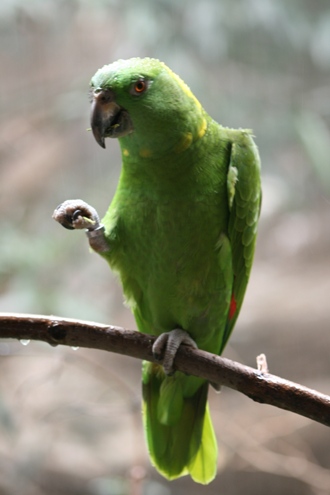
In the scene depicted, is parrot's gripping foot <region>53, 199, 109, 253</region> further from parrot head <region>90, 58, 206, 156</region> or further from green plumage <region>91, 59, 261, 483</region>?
parrot head <region>90, 58, 206, 156</region>

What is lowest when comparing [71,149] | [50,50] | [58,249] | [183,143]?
[183,143]

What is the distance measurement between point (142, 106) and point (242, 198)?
1.03ft

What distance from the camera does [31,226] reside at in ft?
7.22

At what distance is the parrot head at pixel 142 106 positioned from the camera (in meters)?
1.09

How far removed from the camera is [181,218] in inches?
48.9

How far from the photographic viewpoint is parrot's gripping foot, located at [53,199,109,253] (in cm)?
115

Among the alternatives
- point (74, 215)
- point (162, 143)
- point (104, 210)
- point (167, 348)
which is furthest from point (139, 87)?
point (104, 210)

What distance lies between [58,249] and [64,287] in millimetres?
153

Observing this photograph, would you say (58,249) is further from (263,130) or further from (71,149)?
(263,130)

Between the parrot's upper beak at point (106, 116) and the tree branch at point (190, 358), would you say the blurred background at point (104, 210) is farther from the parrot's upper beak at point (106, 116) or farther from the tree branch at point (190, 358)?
the parrot's upper beak at point (106, 116)

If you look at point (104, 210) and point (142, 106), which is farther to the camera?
point (104, 210)

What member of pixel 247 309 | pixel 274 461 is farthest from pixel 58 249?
pixel 274 461

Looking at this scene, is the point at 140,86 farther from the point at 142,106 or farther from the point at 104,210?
the point at 104,210

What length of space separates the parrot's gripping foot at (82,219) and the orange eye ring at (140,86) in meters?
0.24
